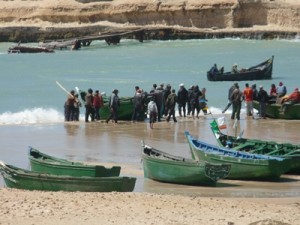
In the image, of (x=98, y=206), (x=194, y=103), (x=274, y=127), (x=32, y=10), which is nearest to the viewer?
(x=98, y=206)

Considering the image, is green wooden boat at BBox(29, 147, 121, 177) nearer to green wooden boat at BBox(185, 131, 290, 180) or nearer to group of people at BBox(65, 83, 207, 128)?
green wooden boat at BBox(185, 131, 290, 180)

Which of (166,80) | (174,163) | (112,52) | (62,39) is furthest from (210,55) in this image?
(174,163)

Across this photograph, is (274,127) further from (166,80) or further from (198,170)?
(166,80)

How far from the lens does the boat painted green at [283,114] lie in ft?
97.2

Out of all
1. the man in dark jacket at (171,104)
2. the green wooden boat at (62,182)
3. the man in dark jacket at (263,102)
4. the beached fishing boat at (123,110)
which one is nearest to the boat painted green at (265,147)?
the green wooden boat at (62,182)

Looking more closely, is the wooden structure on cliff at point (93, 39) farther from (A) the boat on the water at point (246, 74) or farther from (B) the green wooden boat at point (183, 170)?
(B) the green wooden boat at point (183, 170)

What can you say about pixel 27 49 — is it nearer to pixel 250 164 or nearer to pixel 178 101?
pixel 178 101

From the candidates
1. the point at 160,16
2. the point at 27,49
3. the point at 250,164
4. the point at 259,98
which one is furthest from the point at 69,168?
the point at 160,16

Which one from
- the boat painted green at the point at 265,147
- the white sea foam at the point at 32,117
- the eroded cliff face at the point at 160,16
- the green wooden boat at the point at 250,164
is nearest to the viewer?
the green wooden boat at the point at 250,164

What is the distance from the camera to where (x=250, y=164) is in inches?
767

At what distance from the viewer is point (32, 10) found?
342 feet

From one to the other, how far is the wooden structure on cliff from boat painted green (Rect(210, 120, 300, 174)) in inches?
2292

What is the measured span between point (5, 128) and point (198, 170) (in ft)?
36.1

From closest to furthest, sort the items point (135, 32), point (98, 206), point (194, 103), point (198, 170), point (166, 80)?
point (98, 206) → point (198, 170) → point (194, 103) → point (166, 80) → point (135, 32)
